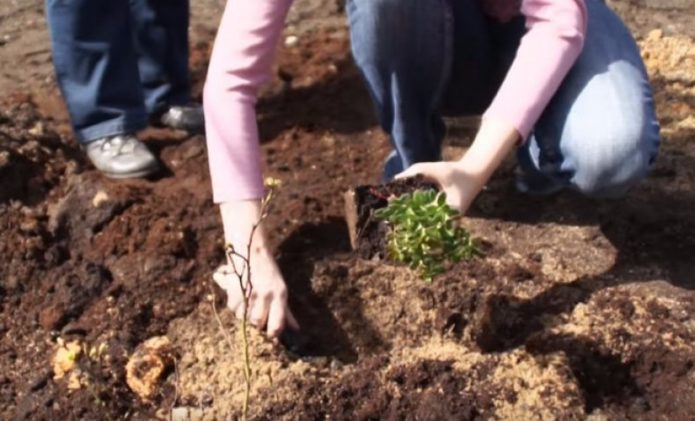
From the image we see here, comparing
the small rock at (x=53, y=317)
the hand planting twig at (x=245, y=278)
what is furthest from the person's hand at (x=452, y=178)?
the small rock at (x=53, y=317)

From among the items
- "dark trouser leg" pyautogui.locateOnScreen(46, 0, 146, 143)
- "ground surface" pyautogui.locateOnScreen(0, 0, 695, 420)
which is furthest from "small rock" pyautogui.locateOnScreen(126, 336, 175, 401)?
"dark trouser leg" pyautogui.locateOnScreen(46, 0, 146, 143)

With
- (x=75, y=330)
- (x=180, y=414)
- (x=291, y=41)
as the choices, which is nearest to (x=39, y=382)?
(x=75, y=330)

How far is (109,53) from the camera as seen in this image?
10.7ft

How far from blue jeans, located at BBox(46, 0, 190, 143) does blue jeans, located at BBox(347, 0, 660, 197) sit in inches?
29.3

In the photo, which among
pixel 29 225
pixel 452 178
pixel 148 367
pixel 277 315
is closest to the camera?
pixel 452 178

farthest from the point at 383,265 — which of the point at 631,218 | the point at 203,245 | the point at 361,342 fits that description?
the point at 631,218

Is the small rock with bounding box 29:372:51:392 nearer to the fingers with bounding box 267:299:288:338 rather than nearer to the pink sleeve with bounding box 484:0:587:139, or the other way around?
the fingers with bounding box 267:299:288:338

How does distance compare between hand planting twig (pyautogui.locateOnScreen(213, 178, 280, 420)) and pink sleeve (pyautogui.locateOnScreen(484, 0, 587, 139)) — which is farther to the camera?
pink sleeve (pyautogui.locateOnScreen(484, 0, 587, 139))

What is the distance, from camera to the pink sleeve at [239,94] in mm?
2488

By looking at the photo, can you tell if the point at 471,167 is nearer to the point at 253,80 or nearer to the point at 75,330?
the point at 253,80

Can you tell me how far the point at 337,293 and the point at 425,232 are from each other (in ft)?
2.30

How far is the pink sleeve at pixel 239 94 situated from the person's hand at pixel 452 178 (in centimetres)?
34

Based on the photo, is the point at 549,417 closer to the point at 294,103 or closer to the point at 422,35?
the point at 422,35

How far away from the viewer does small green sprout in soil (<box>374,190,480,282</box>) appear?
2137mm
